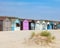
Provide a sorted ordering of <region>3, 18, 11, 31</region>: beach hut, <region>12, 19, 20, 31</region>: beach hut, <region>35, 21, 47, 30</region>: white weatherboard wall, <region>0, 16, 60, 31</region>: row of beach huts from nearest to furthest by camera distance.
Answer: <region>3, 18, 11, 31</region>: beach hut, <region>0, 16, 60, 31</region>: row of beach huts, <region>12, 19, 20, 31</region>: beach hut, <region>35, 21, 47, 30</region>: white weatherboard wall

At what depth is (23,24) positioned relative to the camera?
5278 centimetres

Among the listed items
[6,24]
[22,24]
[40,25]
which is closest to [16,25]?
[22,24]

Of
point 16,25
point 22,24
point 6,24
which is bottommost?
point 16,25

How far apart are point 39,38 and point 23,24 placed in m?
30.7

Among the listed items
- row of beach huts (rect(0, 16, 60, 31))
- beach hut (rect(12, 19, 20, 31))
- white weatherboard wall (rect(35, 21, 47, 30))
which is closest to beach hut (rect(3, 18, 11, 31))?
row of beach huts (rect(0, 16, 60, 31))

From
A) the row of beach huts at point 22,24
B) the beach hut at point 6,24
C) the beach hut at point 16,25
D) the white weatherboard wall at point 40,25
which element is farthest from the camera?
the white weatherboard wall at point 40,25

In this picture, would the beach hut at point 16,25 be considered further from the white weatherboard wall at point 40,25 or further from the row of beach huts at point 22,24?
the white weatherboard wall at point 40,25

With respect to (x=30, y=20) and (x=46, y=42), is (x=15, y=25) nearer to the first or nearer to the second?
(x=30, y=20)

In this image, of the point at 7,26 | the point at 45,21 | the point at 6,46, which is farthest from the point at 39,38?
the point at 45,21

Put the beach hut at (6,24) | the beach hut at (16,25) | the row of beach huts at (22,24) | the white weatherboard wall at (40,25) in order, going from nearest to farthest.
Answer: the beach hut at (6,24)
the row of beach huts at (22,24)
the beach hut at (16,25)
the white weatherboard wall at (40,25)

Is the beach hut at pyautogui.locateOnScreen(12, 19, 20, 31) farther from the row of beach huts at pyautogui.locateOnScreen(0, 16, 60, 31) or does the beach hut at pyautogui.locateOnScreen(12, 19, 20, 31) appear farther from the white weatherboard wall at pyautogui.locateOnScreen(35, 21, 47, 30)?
the white weatherboard wall at pyautogui.locateOnScreen(35, 21, 47, 30)

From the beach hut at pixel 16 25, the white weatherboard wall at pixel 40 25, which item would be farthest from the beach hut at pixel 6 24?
the white weatherboard wall at pixel 40 25

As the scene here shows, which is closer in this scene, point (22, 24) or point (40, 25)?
point (22, 24)

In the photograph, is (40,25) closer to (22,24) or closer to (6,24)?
(22,24)
